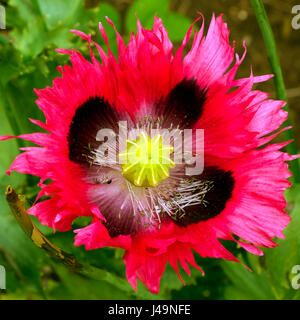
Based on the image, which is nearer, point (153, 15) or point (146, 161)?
point (146, 161)

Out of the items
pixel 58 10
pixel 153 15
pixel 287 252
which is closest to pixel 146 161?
pixel 287 252

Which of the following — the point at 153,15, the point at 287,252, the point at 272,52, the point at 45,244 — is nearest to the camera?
the point at 45,244

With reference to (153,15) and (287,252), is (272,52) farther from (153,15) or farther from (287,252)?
(153,15)

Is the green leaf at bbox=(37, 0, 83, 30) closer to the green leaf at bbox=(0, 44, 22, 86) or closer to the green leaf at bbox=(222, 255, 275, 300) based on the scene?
the green leaf at bbox=(0, 44, 22, 86)

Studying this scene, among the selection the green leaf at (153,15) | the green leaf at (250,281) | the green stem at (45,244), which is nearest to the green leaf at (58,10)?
the green leaf at (153,15)

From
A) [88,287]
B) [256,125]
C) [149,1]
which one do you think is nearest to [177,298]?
[88,287]

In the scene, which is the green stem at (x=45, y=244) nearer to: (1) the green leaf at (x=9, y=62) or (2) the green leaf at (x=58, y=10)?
(1) the green leaf at (x=9, y=62)

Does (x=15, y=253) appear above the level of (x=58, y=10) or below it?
below

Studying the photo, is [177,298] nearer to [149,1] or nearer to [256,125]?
[256,125]
